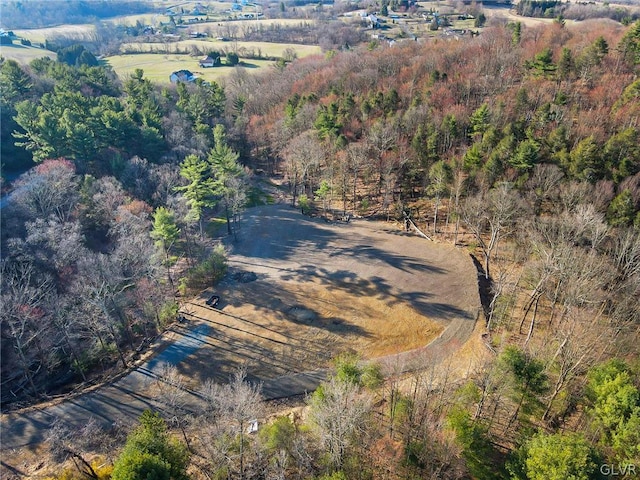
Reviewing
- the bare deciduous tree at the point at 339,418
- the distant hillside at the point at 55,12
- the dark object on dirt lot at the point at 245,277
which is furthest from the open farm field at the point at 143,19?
the bare deciduous tree at the point at 339,418

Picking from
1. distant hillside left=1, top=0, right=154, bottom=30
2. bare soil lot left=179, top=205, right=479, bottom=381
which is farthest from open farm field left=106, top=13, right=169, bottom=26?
bare soil lot left=179, top=205, right=479, bottom=381

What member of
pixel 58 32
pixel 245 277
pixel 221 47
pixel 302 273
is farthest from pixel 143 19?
pixel 302 273

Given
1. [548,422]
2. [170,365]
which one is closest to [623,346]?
[548,422]

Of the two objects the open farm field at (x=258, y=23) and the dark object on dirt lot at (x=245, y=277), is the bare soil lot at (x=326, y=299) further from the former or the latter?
the open farm field at (x=258, y=23)

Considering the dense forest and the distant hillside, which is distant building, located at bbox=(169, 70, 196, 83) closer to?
the dense forest

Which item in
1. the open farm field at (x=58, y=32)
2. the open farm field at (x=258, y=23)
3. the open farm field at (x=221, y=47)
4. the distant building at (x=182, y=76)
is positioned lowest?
the distant building at (x=182, y=76)

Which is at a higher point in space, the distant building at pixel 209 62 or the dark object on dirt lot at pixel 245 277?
the distant building at pixel 209 62
